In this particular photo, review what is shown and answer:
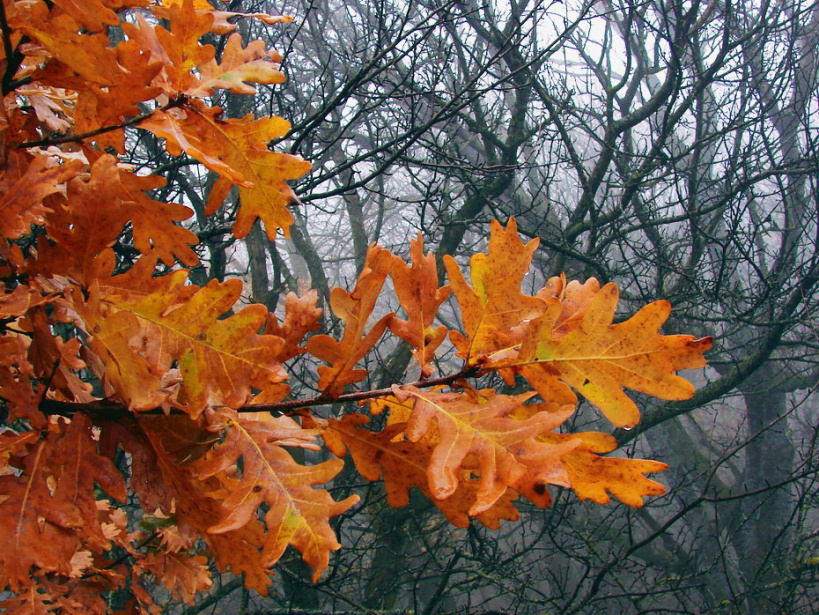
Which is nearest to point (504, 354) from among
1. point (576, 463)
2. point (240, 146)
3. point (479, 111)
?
point (576, 463)

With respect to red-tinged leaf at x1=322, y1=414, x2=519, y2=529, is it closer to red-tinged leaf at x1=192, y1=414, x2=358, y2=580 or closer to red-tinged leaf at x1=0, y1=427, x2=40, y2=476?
red-tinged leaf at x1=192, y1=414, x2=358, y2=580

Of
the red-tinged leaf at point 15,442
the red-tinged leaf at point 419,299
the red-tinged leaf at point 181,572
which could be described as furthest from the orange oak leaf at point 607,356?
the red-tinged leaf at point 181,572

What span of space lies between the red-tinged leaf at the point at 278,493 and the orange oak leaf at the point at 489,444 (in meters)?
0.12

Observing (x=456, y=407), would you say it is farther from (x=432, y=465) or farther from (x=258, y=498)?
(x=258, y=498)

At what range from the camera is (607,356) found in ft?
2.77

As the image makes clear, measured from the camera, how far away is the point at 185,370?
0.77 metres

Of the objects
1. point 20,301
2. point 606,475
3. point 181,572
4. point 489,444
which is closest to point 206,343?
point 20,301

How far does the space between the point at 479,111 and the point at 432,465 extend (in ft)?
22.1

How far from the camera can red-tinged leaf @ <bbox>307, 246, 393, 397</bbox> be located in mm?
852

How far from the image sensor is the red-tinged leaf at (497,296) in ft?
2.86

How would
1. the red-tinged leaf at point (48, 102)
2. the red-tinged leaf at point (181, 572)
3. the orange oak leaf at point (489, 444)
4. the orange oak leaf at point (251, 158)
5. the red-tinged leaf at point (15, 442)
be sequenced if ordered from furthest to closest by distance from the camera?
the red-tinged leaf at point (181, 572), the red-tinged leaf at point (48, 102), the orange oak leaf at point (251, 158), the red-tinged leaf at point (15, 442), the orange oak leaf at point (489, 444)

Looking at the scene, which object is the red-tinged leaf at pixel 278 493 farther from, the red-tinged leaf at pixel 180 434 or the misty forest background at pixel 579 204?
the misty forest background at pixel 579 204

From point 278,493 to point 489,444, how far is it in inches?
11.5

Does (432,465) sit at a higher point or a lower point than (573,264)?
lower
